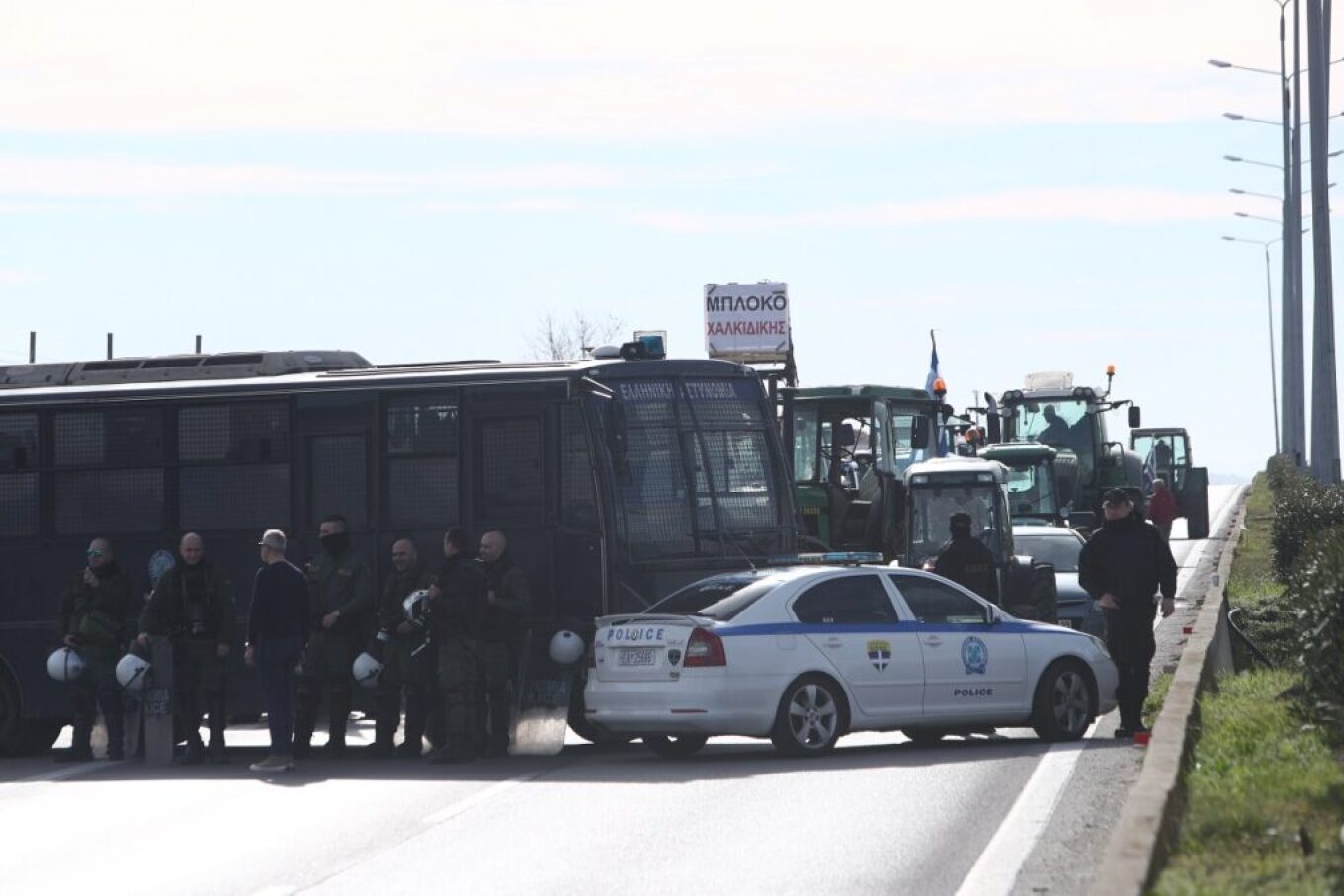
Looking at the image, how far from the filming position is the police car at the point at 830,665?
16.8 m

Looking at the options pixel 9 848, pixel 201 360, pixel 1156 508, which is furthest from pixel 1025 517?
pixel 9 848

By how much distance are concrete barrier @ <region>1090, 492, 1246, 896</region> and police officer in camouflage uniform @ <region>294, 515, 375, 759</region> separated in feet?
20.9

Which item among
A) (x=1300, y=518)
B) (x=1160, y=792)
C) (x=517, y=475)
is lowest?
(x=1160, y=792)

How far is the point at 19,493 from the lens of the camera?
67.1 ft

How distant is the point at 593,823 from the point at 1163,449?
5273 centimetres

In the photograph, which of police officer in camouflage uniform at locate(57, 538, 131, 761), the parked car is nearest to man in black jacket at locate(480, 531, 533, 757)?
police officer in camouflage uniform at locate(57, 538, 131, 761)

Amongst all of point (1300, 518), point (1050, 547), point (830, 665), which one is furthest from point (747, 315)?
point (830, 665)

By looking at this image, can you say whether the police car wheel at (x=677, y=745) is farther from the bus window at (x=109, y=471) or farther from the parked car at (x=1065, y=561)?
the parked car at (x=1065, y=561)

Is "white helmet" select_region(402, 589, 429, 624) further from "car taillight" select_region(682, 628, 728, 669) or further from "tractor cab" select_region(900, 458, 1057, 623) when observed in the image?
"tractor cab" select_region(900, 458, 1057, 623)

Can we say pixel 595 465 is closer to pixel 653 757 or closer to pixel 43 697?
pixel 653 757

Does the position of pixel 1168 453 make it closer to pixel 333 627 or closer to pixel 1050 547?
pixel 1050 547

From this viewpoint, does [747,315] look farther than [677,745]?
Yes

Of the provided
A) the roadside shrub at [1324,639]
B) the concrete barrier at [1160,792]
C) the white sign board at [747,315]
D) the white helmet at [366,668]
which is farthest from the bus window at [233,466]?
the white sign board at [747,315]

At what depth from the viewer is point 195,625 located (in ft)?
60.7
